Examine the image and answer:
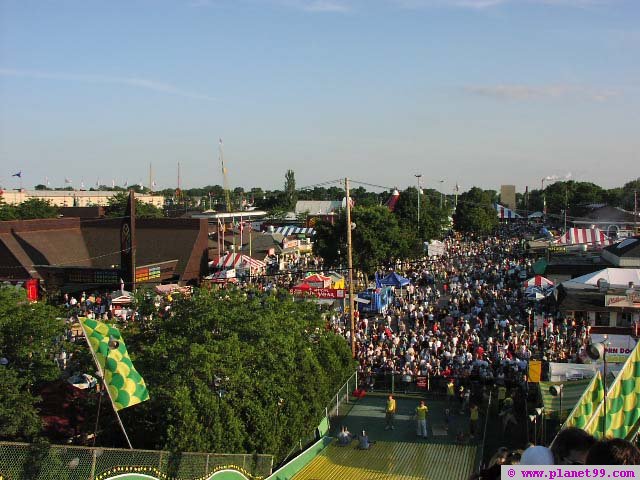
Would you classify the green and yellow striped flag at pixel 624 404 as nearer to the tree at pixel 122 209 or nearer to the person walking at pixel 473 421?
the person walking at pixel 473 421

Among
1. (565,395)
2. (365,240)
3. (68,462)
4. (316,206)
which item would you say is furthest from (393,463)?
(316,206)

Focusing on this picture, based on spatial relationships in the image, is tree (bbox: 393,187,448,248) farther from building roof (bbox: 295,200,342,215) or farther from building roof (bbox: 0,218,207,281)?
building roof (bbox: 295,200,342,215)

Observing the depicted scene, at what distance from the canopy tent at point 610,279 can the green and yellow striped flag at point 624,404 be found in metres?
22.8

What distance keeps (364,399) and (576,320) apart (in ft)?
40.7

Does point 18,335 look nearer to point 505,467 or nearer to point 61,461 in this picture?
point 61,461

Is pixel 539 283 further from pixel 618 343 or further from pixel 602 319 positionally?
pixel 618 343

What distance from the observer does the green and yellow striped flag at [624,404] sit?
937 centimetres

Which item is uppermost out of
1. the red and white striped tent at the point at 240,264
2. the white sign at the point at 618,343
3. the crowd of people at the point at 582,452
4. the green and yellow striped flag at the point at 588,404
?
the crowd of people at the point at 582,452

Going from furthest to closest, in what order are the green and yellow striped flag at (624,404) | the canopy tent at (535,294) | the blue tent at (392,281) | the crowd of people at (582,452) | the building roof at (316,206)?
1. the building roof at (316,206)
2. the blue tent at (392,281)
3. the canopy tent at (535,294)
4. the green and yellow striped flag at (624,404)
5. the crowd of people at (582,452)

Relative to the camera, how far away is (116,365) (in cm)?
1220

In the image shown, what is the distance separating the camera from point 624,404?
9383mm

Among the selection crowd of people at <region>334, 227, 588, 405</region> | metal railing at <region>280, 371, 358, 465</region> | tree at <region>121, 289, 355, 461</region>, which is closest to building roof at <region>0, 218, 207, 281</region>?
crowd of people at <region>334, 227, 588, 405</region>

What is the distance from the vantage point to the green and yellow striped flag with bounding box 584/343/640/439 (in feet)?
30.7

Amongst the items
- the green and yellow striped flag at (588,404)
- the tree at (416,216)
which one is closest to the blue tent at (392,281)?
the green and yellow striped flag at (588,404)
